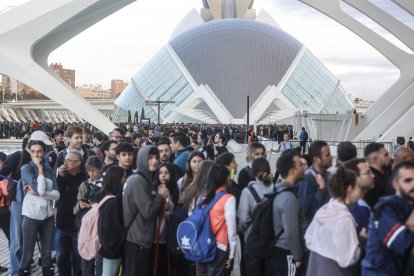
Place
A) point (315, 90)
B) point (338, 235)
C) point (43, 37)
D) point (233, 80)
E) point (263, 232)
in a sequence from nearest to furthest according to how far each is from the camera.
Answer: point (338, 235), point (263, 232), point (43, 37), point (315, 90), point (233, 80)

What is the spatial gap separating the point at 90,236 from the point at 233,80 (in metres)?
48.5

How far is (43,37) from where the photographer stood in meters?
18.7

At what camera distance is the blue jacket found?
320 centimetres

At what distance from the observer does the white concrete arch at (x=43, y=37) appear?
17938mm

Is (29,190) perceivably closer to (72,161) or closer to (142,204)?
(72,161)

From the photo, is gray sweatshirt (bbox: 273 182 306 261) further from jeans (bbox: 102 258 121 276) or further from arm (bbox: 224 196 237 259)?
jeans (bbox: 102 258 121 276)

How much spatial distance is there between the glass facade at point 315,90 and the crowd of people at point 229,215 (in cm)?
4051

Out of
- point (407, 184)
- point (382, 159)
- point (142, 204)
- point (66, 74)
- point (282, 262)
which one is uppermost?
point (66, 74)

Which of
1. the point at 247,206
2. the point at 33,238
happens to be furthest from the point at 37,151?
the point at 247,206

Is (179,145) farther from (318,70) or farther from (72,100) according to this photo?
(318,70)

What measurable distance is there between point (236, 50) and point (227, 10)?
37.4ft

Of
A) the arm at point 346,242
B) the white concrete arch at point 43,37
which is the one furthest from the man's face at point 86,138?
the white concrete arch at point 43,37

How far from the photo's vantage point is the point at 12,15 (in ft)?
60.4

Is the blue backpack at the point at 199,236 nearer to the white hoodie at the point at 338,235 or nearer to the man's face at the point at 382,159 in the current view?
the white hoodie at the point at 338,235
